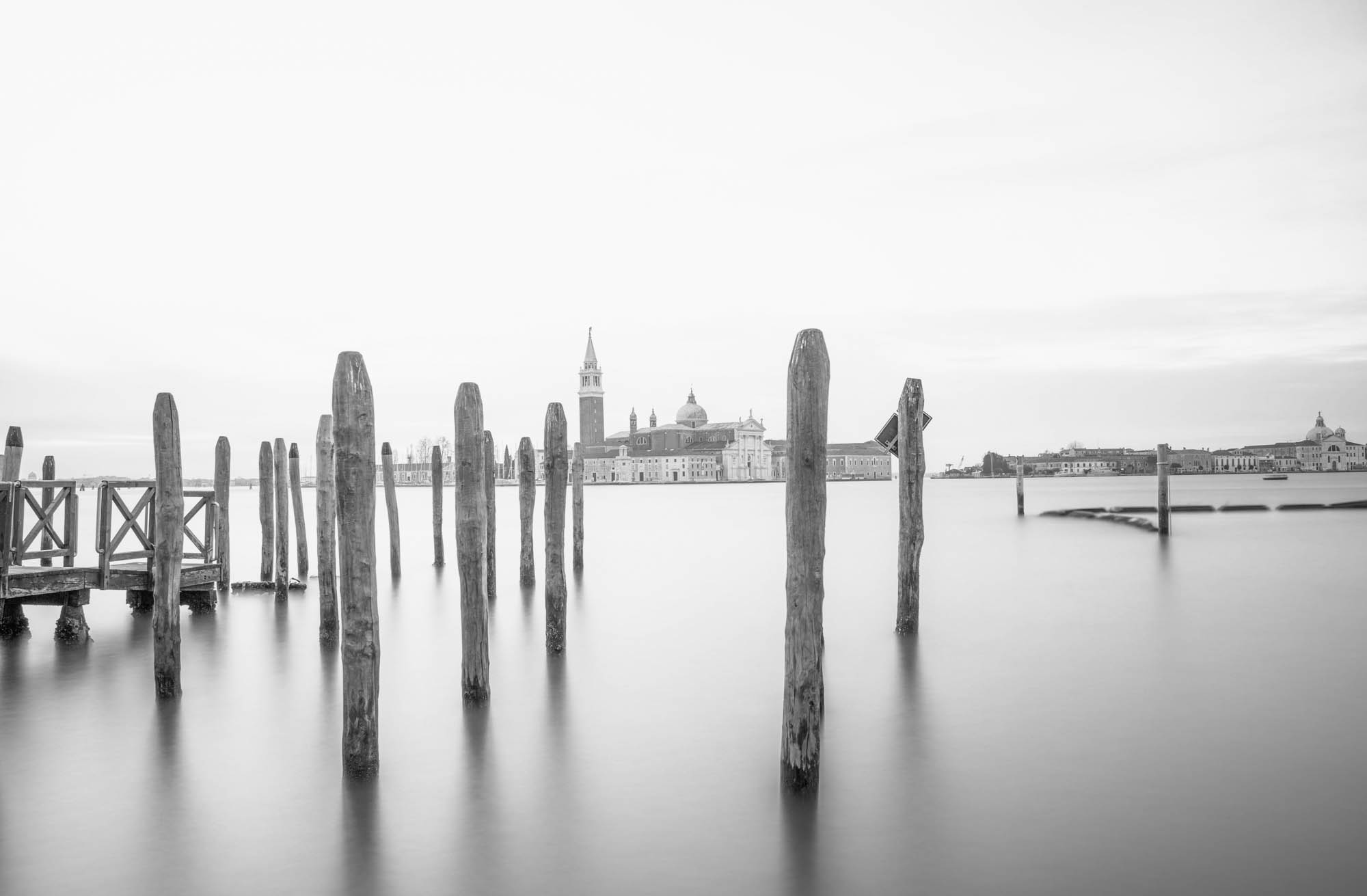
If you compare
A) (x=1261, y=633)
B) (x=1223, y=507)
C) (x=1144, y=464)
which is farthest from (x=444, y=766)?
(x=1144, y=464)

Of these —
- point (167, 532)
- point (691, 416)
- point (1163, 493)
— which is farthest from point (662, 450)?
point (167, 532)

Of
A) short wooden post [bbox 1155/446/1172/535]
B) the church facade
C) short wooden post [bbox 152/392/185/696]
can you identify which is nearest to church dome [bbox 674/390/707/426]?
the church facade

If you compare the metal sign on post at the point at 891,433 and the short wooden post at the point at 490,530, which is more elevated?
the metal sign on post at the point at 891,433

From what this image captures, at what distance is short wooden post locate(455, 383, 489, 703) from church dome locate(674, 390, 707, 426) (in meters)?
118

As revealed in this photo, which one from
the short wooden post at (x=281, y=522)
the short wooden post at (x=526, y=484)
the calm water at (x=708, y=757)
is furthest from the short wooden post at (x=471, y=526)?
the short wooden post at (x=281, y=522)

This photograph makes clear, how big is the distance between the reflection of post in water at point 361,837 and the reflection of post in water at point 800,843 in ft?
5.84

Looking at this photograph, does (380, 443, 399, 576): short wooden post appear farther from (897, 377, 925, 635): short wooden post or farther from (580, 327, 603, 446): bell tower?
(580, 327, 603, 446): bell tower

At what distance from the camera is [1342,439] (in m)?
153

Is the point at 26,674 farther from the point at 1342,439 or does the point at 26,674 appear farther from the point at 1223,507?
the point at 1342,439

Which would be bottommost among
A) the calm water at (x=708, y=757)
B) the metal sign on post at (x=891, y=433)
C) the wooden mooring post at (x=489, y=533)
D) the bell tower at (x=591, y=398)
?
the calm water at (x=708, y=757)

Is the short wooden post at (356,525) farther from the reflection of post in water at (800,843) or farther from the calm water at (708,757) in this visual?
the reflection of post in water at (800,843)

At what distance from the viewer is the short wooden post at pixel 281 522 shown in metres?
12.9

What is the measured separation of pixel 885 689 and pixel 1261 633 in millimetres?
5102

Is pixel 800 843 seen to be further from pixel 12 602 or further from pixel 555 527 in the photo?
pixel 12 602
